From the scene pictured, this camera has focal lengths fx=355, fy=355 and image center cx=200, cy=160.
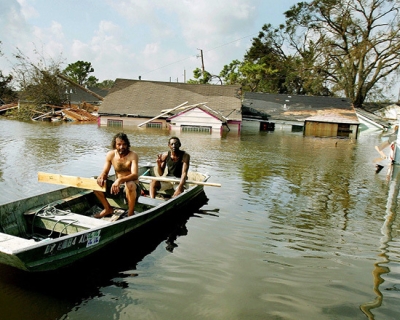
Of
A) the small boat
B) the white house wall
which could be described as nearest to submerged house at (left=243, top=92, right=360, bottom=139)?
the white house wall

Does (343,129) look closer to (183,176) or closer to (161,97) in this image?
(161,97)

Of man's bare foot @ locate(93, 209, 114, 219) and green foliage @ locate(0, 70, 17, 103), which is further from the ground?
green foliage @ locate(0, 70, 17, 103)

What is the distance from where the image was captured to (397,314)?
4758mm

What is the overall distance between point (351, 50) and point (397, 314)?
45.3 m

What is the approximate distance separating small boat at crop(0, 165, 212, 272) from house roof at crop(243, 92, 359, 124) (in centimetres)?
3308

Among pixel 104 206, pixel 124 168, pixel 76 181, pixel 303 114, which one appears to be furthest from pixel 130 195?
pixel 303 114

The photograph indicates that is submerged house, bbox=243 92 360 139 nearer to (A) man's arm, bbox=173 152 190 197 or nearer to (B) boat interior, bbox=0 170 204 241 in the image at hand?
(A) man's arm, bbox=173 152 190 197

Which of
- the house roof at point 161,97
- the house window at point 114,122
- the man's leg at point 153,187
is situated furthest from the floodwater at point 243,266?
the house roof at point 161,97

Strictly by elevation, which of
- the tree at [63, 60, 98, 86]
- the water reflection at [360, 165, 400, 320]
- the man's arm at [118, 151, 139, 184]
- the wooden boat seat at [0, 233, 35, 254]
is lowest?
the water reflection at [360, 165, 400, 320]

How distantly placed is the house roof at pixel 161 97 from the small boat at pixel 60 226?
94.1 feet

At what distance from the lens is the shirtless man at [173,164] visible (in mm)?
8914

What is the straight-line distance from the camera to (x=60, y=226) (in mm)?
6098

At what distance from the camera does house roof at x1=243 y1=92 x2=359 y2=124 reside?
38.3 metres

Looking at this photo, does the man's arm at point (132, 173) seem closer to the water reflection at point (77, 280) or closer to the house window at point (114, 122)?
the water reflection at point (77, 280)
